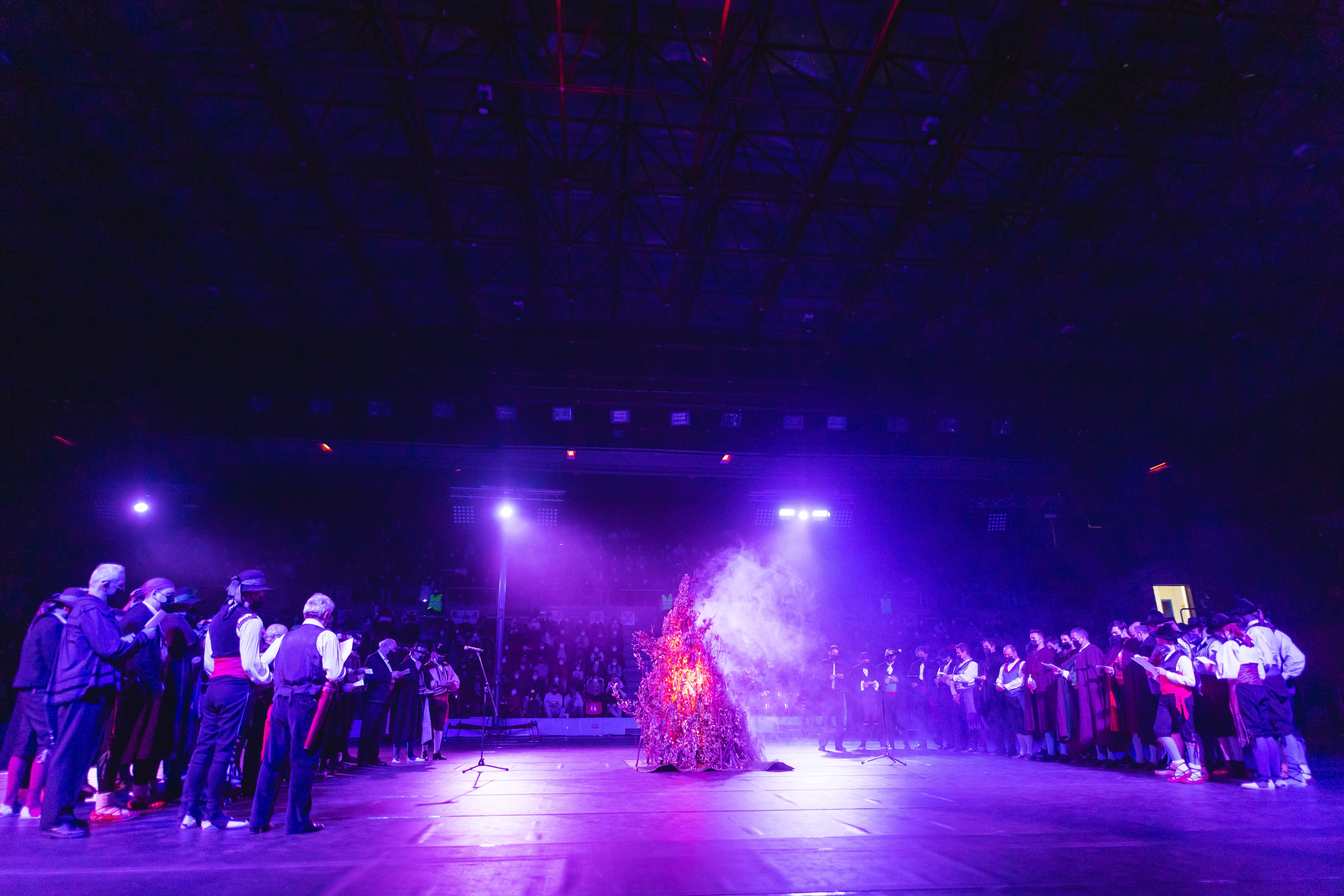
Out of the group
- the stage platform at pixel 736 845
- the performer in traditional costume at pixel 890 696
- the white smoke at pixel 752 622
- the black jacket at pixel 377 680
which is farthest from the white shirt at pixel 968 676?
A: the black jacket at pixel 377 680

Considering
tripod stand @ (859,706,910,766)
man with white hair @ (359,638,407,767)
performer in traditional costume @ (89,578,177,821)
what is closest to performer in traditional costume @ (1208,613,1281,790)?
tripod stand @ (859,706,910,766)

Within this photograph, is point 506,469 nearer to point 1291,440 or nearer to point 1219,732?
point 1219,732

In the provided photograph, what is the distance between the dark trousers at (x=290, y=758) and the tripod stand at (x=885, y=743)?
25.0ft

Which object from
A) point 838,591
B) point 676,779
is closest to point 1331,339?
point 838,591

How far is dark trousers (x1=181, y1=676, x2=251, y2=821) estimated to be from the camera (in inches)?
191

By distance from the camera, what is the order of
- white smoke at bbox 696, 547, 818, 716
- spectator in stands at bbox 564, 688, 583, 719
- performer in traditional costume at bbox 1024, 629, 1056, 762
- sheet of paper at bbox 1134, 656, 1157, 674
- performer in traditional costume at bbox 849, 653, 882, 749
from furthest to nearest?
spectator in stands at bbox 564, 688, 583, 719
performer in traditional costume at bbox 849, 653, 882, 749
performer in traditional costume at bbox 1024, 629, 1056, 762
white smoke at bbox 696, 547, 818, 716
sheet of paper at bbox 1134, 656, 1157, 674

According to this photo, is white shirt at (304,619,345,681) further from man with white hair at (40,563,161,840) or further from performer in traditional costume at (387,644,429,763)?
performer in traditional costume at (387,644,429,763)

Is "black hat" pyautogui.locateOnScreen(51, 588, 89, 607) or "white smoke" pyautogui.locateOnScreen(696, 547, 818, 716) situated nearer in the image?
"black hat" pyautogui.locateOnScreen(51, 588, 89, 607)

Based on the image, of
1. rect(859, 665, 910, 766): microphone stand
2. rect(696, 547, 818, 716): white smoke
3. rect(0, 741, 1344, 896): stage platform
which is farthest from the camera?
rect(859, 665, 910, 766): microphone stand

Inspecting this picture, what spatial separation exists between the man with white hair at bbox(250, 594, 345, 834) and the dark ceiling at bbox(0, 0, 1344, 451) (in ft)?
22.4

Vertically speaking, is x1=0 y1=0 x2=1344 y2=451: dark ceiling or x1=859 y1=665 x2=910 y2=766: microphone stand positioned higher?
x1=0 y1=0 x2=1344 y2=451: dark ceiling

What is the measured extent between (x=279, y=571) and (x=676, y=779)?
14.2 meters

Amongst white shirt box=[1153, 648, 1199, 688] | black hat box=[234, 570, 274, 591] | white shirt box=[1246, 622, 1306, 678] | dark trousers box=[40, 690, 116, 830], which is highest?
black hat box=[234, 570, 274, 591]

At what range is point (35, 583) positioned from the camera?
48.9ft
